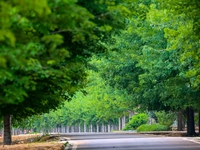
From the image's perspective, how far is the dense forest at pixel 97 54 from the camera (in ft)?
24.8

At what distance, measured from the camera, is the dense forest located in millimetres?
7547

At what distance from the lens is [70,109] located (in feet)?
315

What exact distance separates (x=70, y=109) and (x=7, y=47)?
292ft

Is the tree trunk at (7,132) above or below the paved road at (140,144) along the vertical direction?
above

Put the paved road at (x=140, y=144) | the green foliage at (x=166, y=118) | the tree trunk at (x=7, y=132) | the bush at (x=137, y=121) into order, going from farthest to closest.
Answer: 1. the bush at (x=137, y=121)
2. the green foliage at (x=166, y=118)
3. the tree trunk at (x=7, y=132)
4. the paved road at (x=140, y=144)

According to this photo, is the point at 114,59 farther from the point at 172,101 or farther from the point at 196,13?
the point at 196,13

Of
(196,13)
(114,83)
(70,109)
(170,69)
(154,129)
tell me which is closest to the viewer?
(196,13)

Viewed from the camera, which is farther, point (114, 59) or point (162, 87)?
point (114, 59)

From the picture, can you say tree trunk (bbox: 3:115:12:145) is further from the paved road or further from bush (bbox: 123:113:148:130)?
bush (bbox: 123:113:148:130)

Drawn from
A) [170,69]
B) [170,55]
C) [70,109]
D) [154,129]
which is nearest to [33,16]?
[170,55]

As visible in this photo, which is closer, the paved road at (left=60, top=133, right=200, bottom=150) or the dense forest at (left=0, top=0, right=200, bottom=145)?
the dense forest at (left=0, top=0, right=200, bottom=145)

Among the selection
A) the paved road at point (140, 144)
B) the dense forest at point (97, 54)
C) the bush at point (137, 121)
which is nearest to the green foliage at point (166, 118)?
the bush at point (137, 121)

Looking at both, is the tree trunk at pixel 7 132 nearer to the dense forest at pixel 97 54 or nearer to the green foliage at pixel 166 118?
the dense forest at pixel 97 54

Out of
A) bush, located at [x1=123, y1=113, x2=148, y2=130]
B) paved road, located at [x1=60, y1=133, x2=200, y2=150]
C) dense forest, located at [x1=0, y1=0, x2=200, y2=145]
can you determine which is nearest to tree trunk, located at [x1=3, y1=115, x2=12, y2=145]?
dense forest, located at [x1=0, y1=0, x2=200, y2=145]
